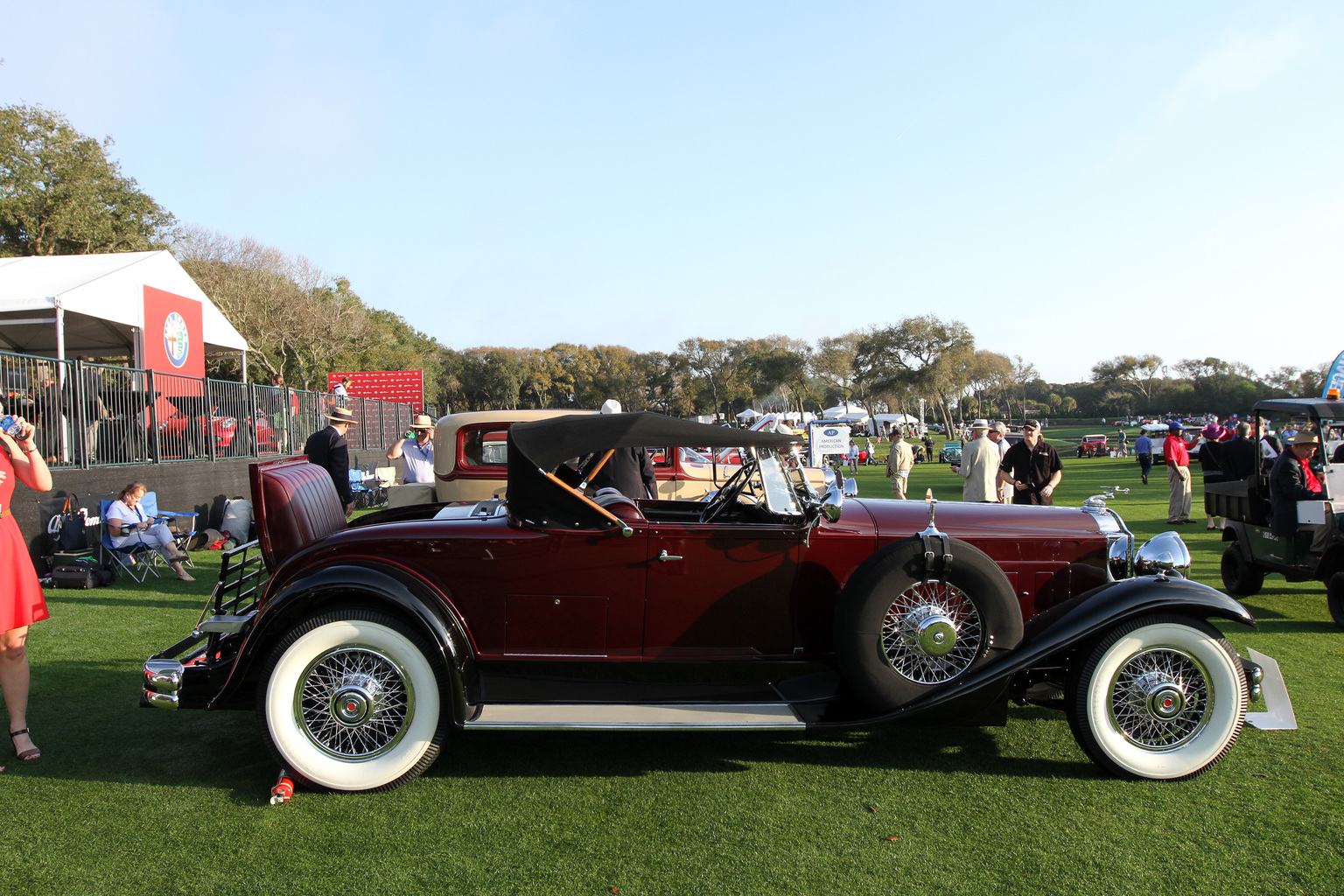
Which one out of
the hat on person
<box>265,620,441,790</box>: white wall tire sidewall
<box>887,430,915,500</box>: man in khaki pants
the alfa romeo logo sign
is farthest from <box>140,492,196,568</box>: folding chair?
<box>887,430,915,500</box>: man in khaki pants

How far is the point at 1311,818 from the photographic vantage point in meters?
2.99

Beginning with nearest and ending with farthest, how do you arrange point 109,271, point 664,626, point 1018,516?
point 664,626, point 1018,516, point 109,271

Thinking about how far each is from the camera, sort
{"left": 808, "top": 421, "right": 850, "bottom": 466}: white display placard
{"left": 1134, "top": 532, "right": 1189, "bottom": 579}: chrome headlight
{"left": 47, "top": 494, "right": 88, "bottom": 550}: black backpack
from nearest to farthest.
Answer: {"left": 1134, "top": 532, "right": 1189, "bottom": 579}: chrome headlight < {"left": 47, "top": 494, "right": 88, "bottom": 550}: black backpack < {"left": 808, "top": 421, "right": 850, "bottom": 466}: white display placard

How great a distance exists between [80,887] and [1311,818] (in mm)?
4566

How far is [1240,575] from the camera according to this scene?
23.7ft

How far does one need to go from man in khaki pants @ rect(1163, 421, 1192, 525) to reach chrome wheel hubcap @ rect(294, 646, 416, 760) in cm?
1217

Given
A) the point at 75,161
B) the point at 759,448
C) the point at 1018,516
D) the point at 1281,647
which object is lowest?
the point at 1281,647

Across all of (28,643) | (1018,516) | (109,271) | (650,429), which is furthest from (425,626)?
(109,271)

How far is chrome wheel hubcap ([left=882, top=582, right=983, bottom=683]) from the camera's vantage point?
3316 mm

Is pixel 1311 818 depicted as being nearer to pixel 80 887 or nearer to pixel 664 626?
pixel 664 626

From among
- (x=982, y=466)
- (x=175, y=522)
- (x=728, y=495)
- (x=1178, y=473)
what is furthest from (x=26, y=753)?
(x=1178, y=473)

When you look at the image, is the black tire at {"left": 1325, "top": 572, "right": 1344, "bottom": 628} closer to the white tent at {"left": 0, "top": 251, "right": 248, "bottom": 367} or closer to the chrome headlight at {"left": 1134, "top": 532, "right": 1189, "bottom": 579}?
the chrome headlight at {"left": 1134, "top": 532, "right": 1189, "bottom": 579}

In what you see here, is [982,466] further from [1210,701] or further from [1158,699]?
[1158,699]

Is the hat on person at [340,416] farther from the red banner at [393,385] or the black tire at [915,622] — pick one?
the red banner at [393,385]
